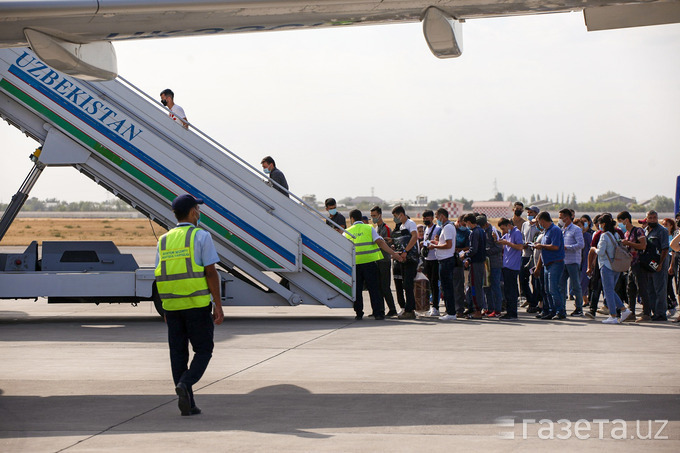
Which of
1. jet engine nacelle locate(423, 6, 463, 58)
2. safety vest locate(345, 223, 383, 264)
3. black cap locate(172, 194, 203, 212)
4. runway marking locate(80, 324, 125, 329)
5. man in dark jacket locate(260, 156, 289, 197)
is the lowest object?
runway marking locate(80, 324, 125, 329)

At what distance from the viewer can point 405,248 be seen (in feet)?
45.7

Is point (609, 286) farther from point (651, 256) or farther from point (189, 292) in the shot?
point (189, 292)

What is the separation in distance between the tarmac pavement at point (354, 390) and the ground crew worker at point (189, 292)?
47 cm

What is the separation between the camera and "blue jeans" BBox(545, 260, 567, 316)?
13195mm

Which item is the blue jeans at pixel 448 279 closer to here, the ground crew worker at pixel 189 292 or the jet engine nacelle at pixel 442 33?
the jet engine nacelle at pixel 442 33

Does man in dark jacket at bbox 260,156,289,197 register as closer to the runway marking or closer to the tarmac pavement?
the tarmac pavement

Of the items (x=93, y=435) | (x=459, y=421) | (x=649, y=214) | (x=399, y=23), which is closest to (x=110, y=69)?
(x=399, y=23)

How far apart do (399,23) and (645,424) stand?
4.17 m

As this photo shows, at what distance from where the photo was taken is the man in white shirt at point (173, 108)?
13336 millimetres

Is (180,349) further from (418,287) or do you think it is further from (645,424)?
(418,287)

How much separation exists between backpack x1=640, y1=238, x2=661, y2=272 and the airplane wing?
6271mm

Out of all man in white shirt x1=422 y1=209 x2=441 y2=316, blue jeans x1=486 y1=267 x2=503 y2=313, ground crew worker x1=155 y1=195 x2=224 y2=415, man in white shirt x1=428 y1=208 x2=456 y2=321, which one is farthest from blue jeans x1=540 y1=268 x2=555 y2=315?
ground crew worker x1=155 y1=195 x2=224 y2=415

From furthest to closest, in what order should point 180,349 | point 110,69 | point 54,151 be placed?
point 54,151 → point 110,69 → point 180,349

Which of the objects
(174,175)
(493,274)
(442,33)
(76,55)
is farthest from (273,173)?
(442,33)
